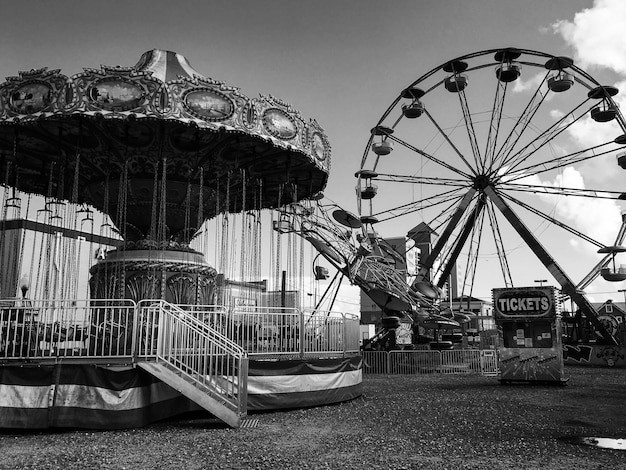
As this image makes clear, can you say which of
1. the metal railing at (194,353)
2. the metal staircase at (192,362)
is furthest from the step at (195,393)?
the metal railing at (194,353)

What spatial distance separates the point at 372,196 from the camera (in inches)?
1228

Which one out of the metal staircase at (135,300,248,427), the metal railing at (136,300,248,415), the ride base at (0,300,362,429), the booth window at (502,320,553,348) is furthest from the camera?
the booth window at (502,320,553,348)

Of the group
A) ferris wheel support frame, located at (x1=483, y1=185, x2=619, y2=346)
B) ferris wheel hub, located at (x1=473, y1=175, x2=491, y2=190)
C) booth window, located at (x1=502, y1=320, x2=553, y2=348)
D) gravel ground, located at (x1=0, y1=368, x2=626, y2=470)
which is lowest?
gravel ground, located at (x1=0, y1=368, x2=626, y2=470)

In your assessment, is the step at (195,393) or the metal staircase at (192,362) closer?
the step at (195,393)

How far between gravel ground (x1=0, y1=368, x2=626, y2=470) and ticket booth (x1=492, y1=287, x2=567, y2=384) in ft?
16.0

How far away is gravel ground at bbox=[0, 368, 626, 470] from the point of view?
6.96 meters

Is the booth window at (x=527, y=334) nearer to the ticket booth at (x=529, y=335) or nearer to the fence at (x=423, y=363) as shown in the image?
the ticket booth at (x=529, y=335)

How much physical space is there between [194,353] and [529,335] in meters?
12.3

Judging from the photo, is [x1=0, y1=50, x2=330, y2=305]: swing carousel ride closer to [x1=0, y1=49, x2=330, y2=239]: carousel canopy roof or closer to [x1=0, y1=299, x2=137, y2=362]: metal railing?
[x1=0, y1=49, x2=330, y2=239]: carousel canopy roof

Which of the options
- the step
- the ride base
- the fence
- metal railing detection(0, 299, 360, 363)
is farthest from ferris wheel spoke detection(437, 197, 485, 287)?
the step

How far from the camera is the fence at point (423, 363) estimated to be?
24812 mm

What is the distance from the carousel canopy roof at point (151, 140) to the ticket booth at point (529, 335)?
7.41 metres

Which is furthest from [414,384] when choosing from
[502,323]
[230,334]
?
[230,334]

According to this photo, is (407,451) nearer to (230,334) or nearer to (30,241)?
(230,334)
